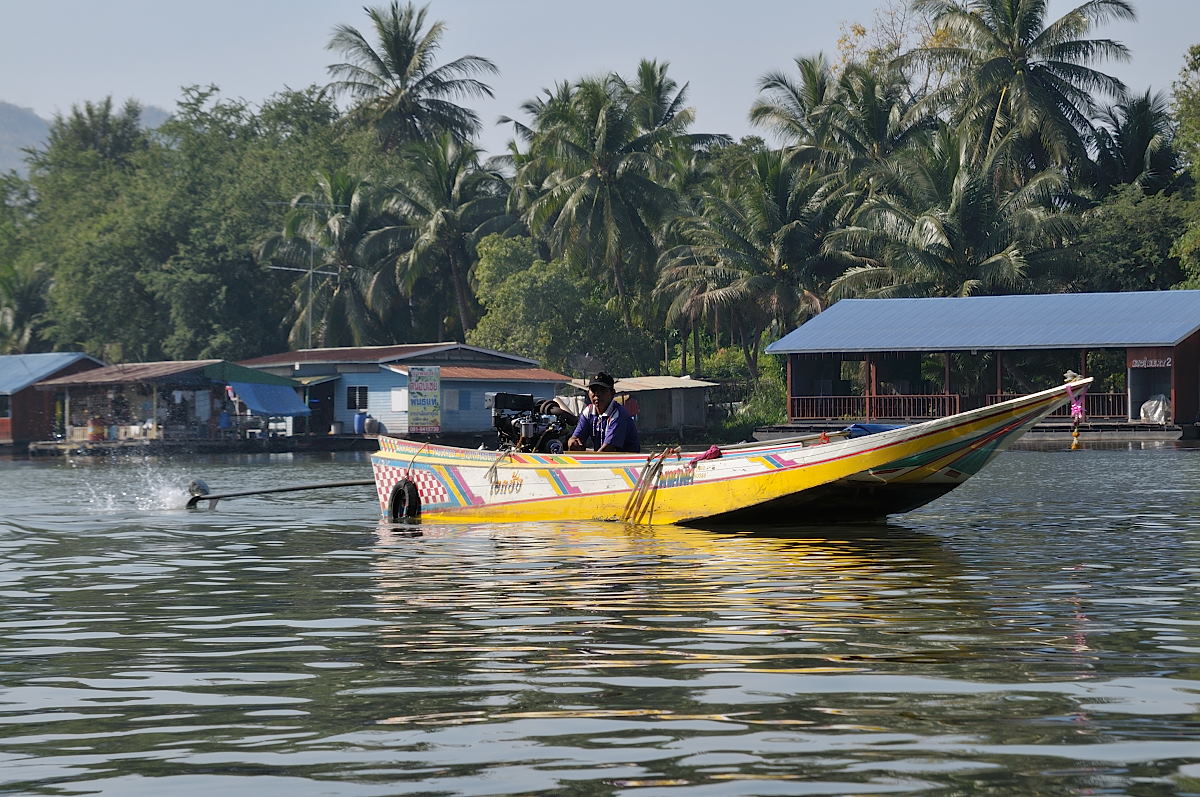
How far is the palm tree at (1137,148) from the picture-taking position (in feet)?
190

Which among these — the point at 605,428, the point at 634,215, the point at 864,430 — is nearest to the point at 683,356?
the point at 634,215

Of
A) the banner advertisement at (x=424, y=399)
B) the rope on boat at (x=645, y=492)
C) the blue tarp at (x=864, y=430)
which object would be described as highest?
the banner advertisement at (x=424, y=399)

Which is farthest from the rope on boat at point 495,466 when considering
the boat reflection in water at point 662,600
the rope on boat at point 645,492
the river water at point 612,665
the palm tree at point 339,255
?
the palm tree at point 339,255

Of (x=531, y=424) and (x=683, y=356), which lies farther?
(x=683, y=356)

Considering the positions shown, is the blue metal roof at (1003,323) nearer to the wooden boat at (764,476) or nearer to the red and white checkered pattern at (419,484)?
the red and white checkered pattern at (419,484)

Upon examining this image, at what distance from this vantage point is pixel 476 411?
55.6 meters

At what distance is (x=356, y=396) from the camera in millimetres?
55969

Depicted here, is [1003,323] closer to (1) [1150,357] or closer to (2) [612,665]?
(1) [1150,357]

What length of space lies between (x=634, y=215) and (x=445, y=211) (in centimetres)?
861

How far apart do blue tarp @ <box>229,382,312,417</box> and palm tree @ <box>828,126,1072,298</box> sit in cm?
1905

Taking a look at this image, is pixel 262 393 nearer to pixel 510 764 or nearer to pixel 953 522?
pixel 953 522

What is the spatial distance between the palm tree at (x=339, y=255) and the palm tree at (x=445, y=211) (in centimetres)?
139

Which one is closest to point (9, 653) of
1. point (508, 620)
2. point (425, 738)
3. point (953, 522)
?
point (508, 620)

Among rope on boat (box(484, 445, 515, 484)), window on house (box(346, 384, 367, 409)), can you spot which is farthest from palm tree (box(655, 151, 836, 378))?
rope on boat (box(484, 445, 515, 484))
